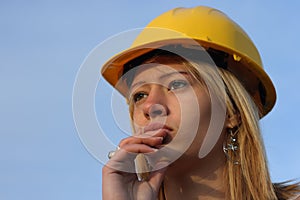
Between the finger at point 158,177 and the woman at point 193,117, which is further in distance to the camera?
the finger at point 158,177

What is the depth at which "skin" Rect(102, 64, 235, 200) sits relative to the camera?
19.6 ft

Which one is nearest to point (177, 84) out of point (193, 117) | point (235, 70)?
point (193, 117)

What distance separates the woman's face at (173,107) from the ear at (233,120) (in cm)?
33

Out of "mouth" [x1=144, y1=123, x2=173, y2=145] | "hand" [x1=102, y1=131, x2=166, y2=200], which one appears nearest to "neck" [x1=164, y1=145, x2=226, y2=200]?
"hand" [x1=102, y1=131, x2=166, y2=200]

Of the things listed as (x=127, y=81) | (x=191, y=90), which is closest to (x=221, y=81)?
(x=191, y=90)

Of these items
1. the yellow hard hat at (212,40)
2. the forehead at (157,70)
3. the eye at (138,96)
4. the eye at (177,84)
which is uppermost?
the yellow hard hat at (212,40)

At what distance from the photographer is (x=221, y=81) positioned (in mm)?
6418

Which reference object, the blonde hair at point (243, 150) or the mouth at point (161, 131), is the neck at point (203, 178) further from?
the mouth at point (161, 131)

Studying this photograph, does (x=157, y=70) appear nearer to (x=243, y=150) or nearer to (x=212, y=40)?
(x=212, y=40)

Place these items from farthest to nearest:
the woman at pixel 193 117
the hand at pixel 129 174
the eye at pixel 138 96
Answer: the eye at pixel 138 96 → the woman at pixel 193 117 → the hand at pixel 129 174

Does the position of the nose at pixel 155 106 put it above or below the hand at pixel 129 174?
above

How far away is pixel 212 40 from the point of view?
669 centimetres

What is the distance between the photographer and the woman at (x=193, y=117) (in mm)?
6031

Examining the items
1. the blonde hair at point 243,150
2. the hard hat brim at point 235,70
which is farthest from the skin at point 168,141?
the hard hat brim at point 235,70
